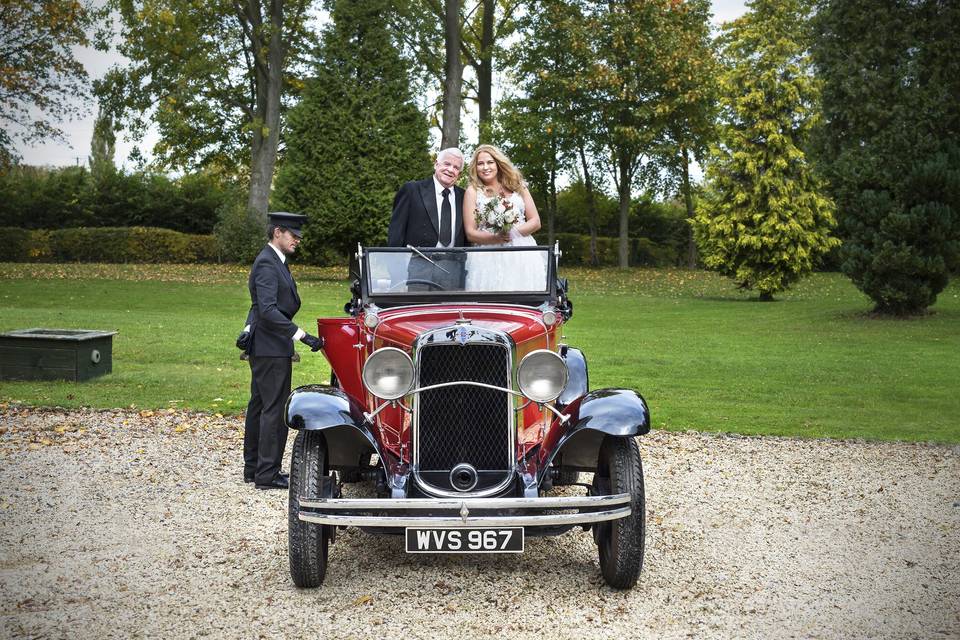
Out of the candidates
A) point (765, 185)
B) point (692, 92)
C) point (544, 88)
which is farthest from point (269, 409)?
point (544, 88)

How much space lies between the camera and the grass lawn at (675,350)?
34.7 ft

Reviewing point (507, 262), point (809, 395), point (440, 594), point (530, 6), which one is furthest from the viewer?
point (530, 6)

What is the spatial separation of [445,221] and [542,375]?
2358 mm

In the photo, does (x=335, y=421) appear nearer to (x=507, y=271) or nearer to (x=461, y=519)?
(x=461, y=519)

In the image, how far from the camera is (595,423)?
4.92m

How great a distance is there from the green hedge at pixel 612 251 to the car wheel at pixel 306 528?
117ft

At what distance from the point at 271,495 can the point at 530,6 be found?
32997mm

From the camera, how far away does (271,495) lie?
22.4 feet

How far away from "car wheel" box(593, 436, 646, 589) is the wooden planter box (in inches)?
336

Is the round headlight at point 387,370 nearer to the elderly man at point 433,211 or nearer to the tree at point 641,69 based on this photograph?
the elderly man at point 433,211

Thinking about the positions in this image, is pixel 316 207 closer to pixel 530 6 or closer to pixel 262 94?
pixel 262 94

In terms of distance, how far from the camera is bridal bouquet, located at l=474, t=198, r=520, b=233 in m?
6.68

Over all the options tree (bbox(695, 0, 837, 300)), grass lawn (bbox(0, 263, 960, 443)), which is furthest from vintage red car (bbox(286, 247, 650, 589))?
tree (bbox(695, 0, 837, 300))

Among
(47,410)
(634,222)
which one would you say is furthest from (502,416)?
(634,222)
